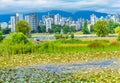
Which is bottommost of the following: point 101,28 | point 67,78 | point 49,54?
point 49,54

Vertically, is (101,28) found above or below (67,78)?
below

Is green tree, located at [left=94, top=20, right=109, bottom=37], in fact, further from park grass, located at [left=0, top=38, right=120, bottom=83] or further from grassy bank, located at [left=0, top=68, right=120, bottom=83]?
grassy bank, located at [left=0, top=68, right=120, bottom=83]

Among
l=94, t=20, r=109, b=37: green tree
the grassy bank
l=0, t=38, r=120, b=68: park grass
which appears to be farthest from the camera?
l=94, t=20, r=109, b=37: green tree

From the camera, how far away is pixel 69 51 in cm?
3353

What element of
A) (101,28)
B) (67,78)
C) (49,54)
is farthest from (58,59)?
(101,28)

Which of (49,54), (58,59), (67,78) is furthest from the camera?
(49,54)

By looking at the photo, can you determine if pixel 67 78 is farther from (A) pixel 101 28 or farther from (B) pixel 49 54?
(A) pixel 101 28

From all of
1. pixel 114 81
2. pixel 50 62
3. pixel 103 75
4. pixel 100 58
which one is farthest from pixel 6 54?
pixel 114 81

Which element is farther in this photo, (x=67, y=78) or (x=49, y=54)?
(x=49, y=54)

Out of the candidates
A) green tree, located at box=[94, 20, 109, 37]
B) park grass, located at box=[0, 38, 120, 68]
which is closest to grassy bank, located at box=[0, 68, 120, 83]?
park grass, located at box=[0, 38, 120, 68]

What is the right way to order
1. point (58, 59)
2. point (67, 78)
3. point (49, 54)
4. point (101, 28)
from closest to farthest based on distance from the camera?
point (67, 78), point (58, 59), point (49, 54), point (101, 28)

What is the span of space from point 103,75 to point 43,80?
311 centimetres

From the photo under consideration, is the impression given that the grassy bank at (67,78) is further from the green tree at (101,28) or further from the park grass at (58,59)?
the green tree at (101,28)

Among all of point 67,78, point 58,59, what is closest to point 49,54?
point 58,59
